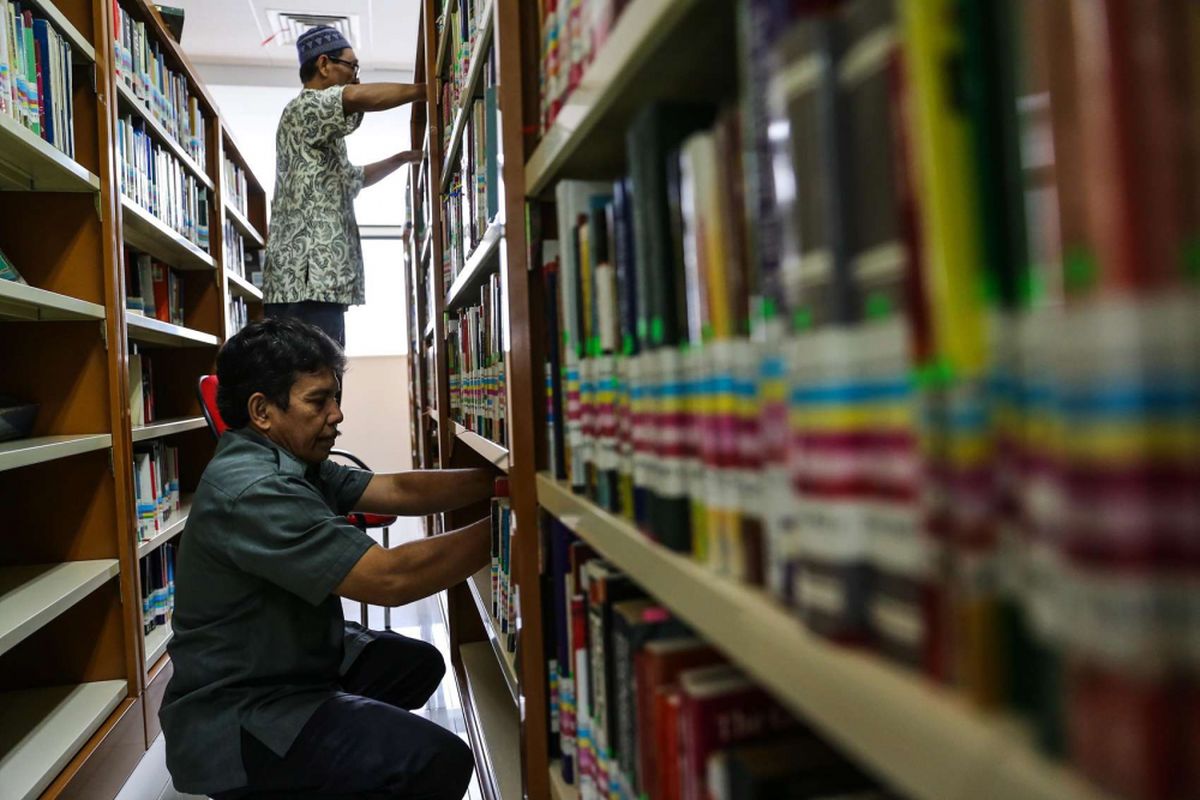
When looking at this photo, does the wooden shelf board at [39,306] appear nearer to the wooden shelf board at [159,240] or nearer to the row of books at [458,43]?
the wooden shelf board at [159,240]

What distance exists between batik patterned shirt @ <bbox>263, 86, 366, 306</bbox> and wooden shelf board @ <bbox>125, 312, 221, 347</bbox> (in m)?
0.37

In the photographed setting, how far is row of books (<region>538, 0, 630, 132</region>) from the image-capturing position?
0.65 m

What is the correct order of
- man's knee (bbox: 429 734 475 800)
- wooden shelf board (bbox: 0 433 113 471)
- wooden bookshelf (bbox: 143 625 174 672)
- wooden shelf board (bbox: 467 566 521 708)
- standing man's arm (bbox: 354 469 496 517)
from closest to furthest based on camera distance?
wooden shelf board (bbox: 467 566 521 708) → man's knee (bbox: 429 734 475 800) → wooden shelf board (bbox: 0 433 113 471) → standing man's arm (bbox: 354 469 496 517) → wooden bookshelf (bbox: 143 625 174 672)

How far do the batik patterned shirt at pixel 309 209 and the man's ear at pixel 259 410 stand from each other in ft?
3.38

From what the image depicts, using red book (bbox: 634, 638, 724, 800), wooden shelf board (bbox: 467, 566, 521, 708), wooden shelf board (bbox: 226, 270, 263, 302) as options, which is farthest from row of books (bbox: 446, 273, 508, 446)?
wooden shelf board (bbox: 226, 270, 263, 302)

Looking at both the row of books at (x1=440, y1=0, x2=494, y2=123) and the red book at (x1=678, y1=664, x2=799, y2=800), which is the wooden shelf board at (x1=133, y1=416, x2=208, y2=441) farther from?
the red book at (x1=678, y1=664, x2=799, y2=800)

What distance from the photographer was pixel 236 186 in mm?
4406

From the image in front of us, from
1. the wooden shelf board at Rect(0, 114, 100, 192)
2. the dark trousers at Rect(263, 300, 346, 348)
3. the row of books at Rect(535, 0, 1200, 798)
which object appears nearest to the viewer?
the row of books at Rect(535, 0, 1200, 798)

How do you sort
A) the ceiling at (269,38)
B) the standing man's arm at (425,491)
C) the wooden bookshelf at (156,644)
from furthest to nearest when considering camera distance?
the ceiling at (269,38), the wooden bookshelf at (156,644), the standing man's arm at (425,491)

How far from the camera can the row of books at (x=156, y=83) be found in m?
2.53

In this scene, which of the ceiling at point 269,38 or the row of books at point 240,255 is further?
the ceiling at point 269,38

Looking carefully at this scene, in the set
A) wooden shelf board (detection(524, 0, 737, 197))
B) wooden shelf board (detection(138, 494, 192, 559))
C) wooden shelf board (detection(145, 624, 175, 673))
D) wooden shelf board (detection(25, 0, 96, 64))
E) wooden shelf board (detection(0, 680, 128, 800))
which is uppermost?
wooden shelf board (detection(25, 0, 96, 64))

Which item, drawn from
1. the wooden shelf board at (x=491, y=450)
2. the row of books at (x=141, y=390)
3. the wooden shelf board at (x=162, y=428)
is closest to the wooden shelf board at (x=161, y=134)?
the row of books at (x=141, y=390)

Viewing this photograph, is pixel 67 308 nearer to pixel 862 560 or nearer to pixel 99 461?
pixel 99 461
